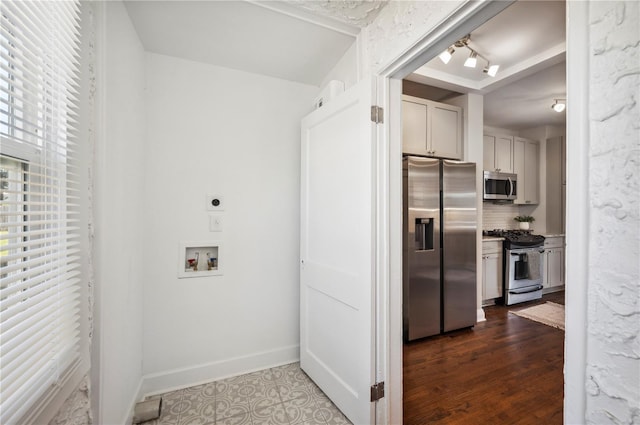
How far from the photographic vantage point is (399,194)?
1662 mm

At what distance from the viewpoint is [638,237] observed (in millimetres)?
675

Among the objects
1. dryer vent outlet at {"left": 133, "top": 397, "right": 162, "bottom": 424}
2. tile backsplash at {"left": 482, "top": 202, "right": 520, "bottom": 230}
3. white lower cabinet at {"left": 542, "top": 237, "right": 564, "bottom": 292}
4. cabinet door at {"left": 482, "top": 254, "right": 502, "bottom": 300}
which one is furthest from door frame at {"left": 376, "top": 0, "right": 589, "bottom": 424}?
white lower cabinet at {"left": 542, "top": 237, "right": 564, "bottom": 292}

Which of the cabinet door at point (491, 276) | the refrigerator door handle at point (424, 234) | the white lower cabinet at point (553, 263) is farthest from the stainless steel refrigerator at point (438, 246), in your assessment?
the white lower cabinet at point (553, 263)

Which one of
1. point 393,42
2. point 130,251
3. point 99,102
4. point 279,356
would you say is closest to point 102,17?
point 99,102

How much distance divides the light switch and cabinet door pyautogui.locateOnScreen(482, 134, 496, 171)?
12.6ft

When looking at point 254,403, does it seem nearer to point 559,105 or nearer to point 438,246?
point 438,246

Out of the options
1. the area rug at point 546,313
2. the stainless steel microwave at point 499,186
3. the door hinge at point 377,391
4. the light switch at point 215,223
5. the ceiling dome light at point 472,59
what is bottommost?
the area rug at point 546,313

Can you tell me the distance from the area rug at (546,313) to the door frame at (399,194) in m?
2.77

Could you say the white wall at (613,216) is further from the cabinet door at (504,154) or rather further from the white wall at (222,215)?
the cabinet door at (504,154)

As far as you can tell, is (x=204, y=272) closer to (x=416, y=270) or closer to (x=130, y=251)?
(x=130, y=251)

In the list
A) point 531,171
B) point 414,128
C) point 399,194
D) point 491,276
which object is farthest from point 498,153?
point 399,194

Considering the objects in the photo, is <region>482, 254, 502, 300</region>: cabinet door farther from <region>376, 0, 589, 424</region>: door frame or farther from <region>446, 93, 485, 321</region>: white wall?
<region>376, 0, 589, 424</region>: door frame

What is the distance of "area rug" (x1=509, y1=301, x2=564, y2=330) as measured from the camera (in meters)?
3.34

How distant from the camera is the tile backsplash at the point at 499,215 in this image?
15.0ft
